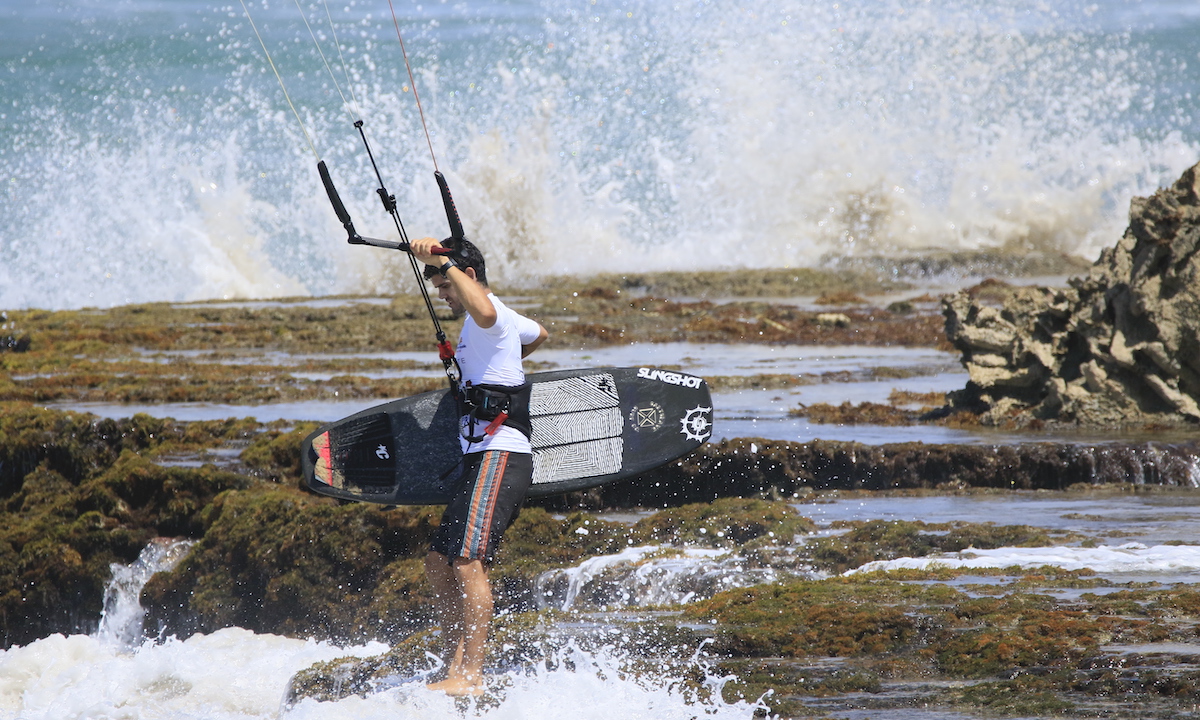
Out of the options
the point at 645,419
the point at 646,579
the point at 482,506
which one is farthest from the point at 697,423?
the point at 482,506

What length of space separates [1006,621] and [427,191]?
103 ft

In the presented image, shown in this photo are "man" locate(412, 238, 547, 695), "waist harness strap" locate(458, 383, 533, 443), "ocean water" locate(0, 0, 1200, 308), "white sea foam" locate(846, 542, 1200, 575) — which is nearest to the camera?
"man" locate(412, 238, 547, 695)

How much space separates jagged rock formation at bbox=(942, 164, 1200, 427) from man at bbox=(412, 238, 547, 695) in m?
5.57

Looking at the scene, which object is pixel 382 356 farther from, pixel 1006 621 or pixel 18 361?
pixel 1006 621

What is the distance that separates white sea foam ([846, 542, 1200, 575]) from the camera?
506cm

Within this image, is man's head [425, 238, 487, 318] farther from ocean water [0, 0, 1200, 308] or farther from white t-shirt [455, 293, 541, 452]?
ocean water [0, 0, 1200, 308]

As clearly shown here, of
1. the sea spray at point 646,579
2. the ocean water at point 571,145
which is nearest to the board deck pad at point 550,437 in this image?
the sea spray at point 646,579

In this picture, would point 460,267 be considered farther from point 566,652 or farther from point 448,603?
point 566,652

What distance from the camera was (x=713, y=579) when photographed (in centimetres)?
561

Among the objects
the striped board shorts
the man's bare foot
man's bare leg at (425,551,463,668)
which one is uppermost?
the striped board shorts

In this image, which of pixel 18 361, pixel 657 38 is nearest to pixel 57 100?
pixel 657 38

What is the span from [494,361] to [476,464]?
16.8 inches

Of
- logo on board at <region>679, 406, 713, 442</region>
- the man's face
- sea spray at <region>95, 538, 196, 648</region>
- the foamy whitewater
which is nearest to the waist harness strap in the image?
the man's face

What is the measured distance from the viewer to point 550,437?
236 inches
